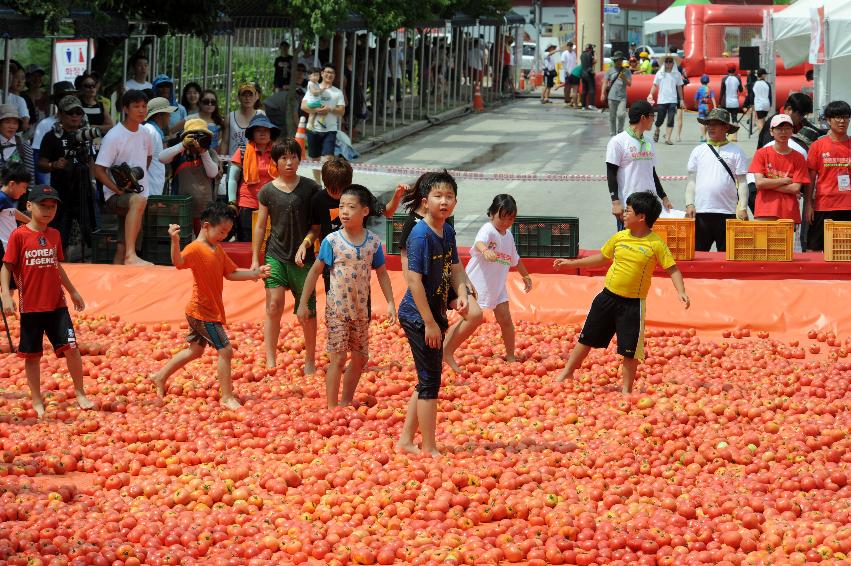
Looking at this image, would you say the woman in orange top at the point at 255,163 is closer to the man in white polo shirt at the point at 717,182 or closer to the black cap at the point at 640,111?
the black cap at the point at 640,111

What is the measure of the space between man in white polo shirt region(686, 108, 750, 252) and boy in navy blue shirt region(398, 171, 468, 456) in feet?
17.9

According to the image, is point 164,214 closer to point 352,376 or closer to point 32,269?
point 32,269

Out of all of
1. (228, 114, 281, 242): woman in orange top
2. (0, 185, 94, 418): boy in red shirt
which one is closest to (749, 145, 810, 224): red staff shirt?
(228, 114, 281, 242): woman in orange top

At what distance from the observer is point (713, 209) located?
13781 mm

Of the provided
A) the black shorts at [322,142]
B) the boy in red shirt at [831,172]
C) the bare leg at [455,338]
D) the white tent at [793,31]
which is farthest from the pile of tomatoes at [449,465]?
the white tent at [793,31]

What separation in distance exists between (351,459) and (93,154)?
787 centimetres

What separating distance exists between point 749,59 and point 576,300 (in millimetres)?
23493

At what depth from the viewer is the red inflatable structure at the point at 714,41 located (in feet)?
130

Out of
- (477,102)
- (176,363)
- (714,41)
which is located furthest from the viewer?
(714,41)

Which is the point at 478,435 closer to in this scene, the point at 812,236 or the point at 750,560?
the point at 750,560

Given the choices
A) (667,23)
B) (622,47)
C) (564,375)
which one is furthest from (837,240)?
(622,47)

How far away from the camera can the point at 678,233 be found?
13422 millimetres

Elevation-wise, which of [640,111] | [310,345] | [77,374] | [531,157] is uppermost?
[531,157]

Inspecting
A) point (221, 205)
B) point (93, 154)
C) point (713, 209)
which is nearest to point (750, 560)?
point (221, 205)
